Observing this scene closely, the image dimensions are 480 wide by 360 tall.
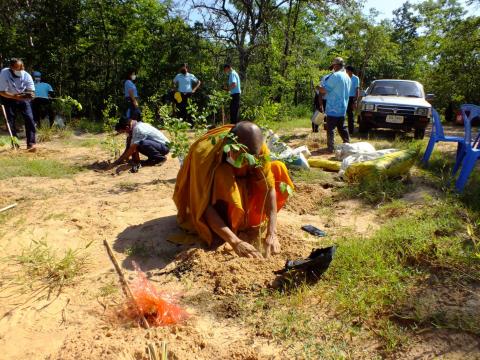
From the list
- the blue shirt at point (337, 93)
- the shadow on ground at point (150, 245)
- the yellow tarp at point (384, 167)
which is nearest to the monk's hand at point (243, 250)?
the shadow on ground at point (150, 245)

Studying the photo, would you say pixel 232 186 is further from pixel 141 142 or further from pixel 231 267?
pixel 141 142

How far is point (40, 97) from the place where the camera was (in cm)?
944

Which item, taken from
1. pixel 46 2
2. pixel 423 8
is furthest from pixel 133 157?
pixel 423 8

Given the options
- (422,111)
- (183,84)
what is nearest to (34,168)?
(183,84)

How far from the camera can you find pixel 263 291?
8.53 feet

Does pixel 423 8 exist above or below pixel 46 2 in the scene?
above

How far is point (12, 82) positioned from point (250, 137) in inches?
248

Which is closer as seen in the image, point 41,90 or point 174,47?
point 41,90

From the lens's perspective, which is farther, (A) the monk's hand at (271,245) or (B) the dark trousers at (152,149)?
(B) the dark trousers at (152,149)

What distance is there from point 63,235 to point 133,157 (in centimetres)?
286

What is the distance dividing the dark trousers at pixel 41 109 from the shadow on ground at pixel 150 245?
24.6 ft

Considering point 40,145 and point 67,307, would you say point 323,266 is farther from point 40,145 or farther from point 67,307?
point 40,145

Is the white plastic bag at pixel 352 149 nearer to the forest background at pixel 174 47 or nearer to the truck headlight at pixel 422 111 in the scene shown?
the truck headlight at pixel 422 111

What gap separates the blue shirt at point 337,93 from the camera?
21.5 ft
